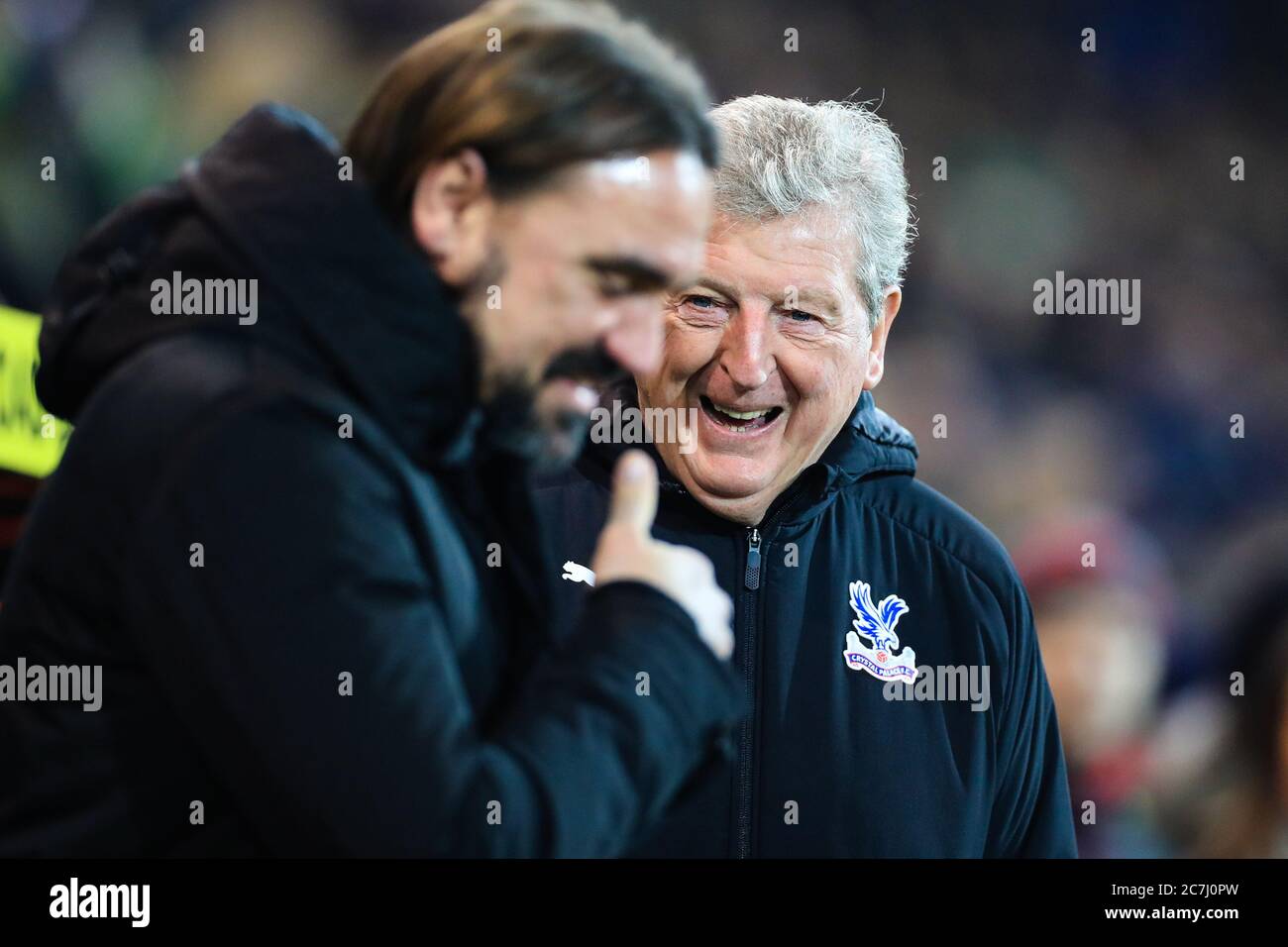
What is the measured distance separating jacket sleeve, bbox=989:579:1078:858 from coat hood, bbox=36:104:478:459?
95 cm

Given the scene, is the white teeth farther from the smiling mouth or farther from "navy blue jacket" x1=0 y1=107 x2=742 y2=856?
"navy blue jacket" x1=0 y1=107 x2=742 y2=856

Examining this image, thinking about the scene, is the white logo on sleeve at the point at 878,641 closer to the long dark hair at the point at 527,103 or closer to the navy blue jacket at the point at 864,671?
the navy blue jacket at the point at 864,671

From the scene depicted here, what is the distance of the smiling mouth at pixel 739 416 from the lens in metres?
1.79

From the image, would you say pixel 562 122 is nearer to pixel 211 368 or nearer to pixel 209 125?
pixel 211 368

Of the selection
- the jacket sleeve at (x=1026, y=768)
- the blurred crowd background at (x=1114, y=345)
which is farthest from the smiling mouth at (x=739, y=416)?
the blurred crowd background at (x=1114, y=345)

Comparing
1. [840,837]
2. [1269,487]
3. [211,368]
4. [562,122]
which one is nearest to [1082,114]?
[1269,487]

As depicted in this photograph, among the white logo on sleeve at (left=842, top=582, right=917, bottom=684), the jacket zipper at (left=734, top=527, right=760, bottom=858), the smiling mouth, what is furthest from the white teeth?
the white logo on sleeve at (left=842, top=582, right=917, bottom=684)

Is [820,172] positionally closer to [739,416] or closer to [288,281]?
[739,416]

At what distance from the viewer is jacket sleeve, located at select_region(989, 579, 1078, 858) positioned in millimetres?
1724

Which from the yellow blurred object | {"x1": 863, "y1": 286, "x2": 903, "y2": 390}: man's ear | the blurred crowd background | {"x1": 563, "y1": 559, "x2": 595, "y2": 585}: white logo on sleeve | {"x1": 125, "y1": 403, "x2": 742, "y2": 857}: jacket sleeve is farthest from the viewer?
the blurred crowd background

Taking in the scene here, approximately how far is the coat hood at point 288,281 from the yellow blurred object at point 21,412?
135cm

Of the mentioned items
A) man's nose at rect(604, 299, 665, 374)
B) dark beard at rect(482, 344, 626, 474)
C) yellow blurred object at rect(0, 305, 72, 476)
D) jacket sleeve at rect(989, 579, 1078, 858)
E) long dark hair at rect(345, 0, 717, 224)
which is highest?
yellow blurred object at rect(0, 305, 72, 476)

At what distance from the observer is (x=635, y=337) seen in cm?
108

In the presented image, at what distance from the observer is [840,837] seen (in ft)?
5.36
